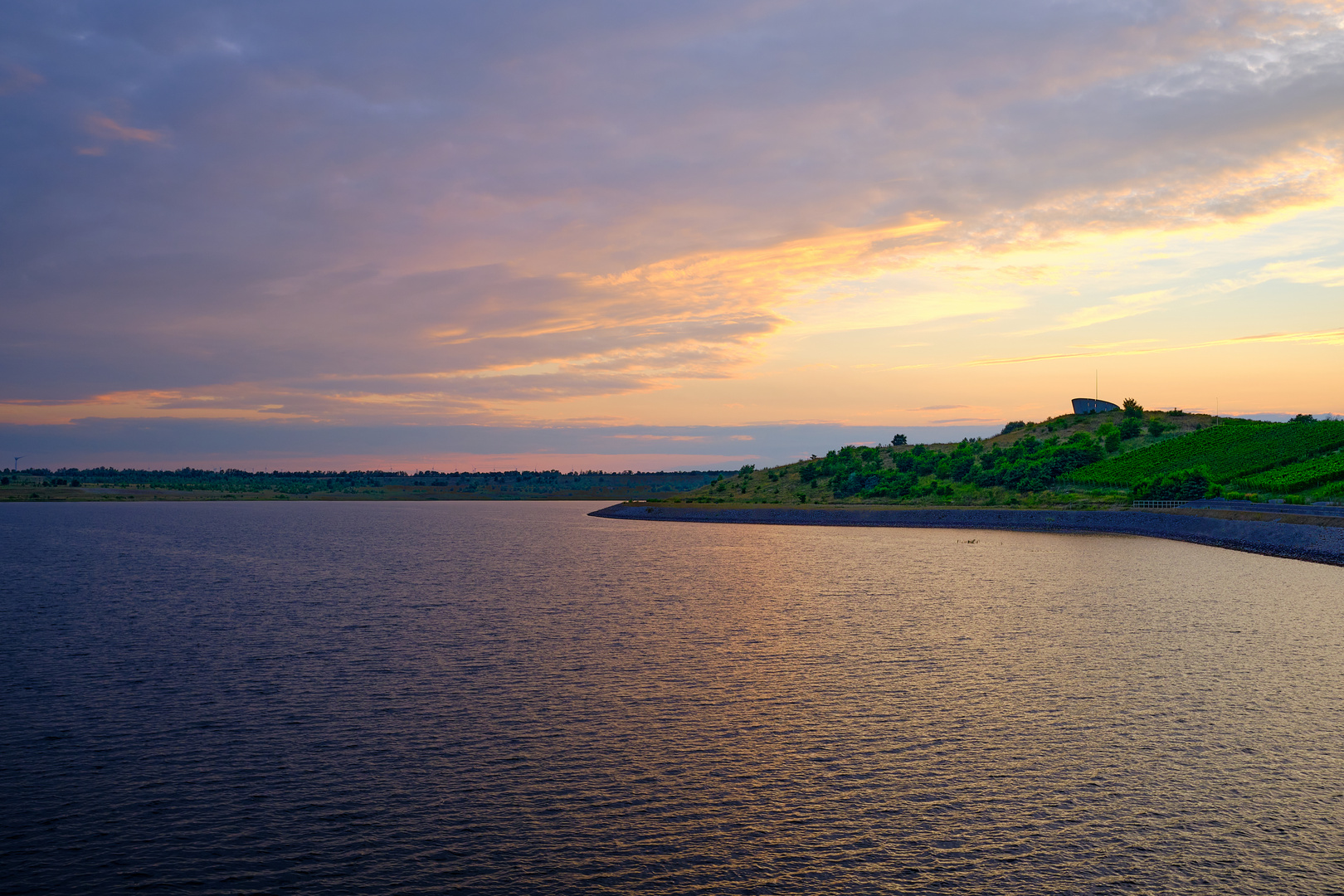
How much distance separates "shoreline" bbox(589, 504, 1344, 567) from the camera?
86.2 m

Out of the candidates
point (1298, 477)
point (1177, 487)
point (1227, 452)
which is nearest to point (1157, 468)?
point (1227, 452)

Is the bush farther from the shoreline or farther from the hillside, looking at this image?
the shoreline

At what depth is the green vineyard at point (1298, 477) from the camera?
124 m

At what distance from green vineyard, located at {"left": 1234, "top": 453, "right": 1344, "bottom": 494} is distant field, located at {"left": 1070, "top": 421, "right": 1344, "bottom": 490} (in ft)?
18.6

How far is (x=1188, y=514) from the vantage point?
4626 inches

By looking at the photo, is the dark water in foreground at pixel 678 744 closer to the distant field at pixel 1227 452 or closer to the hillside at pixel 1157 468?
the hillside at pixel 1157 468

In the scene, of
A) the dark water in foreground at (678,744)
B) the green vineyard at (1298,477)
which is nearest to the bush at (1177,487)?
the green vineyard at (1298,477)

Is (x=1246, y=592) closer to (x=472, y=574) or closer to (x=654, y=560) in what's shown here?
(x=654, y=560)

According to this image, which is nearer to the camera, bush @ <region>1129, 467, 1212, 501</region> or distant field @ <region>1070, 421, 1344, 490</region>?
bush @ <region>1129, 467, 1212, 501</region>

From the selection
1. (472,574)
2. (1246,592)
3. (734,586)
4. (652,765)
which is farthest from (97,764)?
(1246,592)

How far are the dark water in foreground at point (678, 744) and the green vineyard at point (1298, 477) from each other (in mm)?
83483

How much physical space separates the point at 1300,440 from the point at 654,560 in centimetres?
13421

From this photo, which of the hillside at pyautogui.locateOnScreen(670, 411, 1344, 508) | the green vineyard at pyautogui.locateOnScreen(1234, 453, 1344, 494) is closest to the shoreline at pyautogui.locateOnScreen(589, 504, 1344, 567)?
the hillside at pyautogui.locateOnScreen(670, 411, 1344, 508)

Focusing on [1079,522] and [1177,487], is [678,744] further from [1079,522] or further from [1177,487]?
[1177,487]
